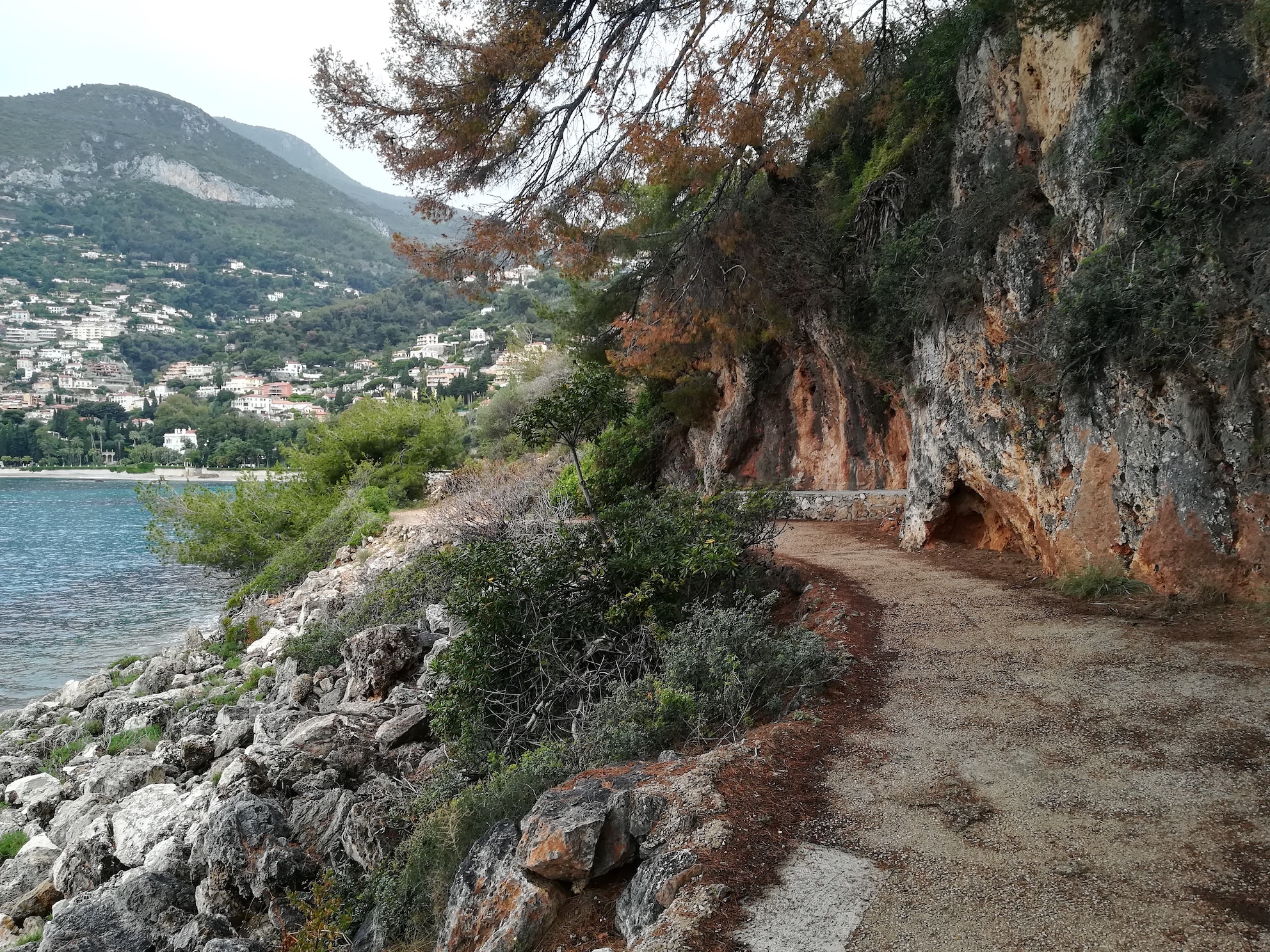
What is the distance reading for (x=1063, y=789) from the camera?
12.4 feet

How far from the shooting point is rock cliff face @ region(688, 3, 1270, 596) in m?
6.09

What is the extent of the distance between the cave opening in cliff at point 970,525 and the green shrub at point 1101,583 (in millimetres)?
2389

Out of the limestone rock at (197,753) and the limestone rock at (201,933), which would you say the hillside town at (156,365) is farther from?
the limestone rock at (201,933)

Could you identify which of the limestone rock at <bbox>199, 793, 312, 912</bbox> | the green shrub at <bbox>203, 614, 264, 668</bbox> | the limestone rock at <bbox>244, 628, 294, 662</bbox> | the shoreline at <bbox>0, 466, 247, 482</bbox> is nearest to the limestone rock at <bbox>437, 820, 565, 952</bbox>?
the limestone rock at <bbox>199, 793, 312, 912</bbox>

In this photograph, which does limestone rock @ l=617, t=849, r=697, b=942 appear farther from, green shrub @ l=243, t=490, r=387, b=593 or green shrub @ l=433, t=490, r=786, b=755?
green shrub @ l=243, t=490, r=387, b=593

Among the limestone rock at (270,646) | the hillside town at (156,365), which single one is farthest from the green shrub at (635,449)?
the hillside town at (156,365)

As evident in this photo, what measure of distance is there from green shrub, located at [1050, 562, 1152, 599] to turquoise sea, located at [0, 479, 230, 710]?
16226mm

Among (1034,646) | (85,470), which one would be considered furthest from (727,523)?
(85,470)

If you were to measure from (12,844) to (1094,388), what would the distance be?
11237mm

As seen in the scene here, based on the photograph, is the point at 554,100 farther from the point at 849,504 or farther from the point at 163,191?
the point at 163,191

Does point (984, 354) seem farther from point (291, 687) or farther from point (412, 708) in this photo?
point (291, 687)

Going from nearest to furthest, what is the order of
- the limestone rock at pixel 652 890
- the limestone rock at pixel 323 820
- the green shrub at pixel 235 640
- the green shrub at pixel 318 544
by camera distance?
the limestone rock at pixel 652 890 → the limestone rock at pixel 323 820 → the green shrub at pixel 235 640 → the green shrub at pixel 318 544

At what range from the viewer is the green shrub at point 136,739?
32.9ft

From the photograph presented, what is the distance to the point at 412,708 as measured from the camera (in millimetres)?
7762
